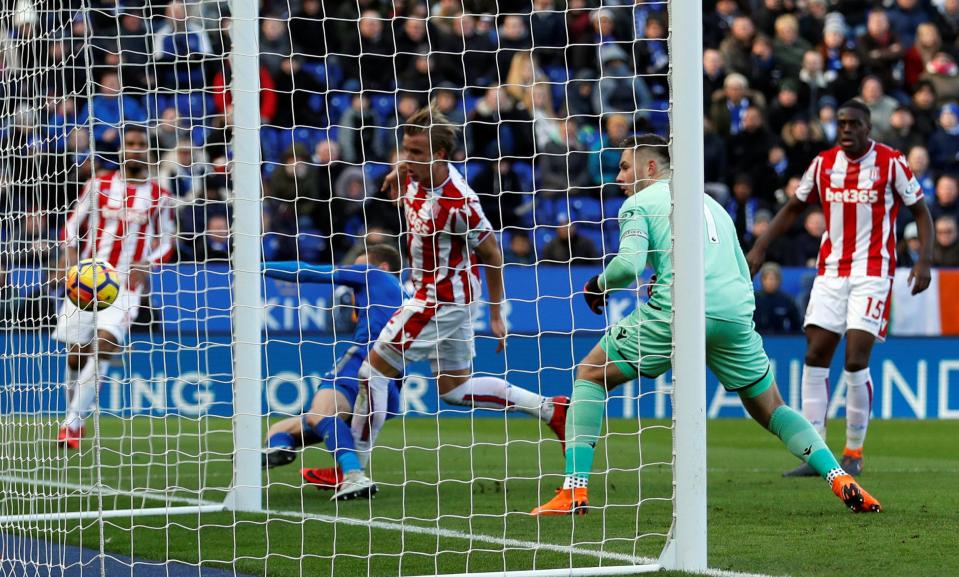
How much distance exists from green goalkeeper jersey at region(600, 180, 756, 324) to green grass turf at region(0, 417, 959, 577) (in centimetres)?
Answer: 71

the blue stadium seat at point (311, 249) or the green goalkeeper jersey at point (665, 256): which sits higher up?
the blue stadium seat at point (311, 249)

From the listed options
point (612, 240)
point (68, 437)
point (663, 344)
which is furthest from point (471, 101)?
point (663, 344)

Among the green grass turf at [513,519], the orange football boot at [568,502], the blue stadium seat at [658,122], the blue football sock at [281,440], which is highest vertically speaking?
the blue stadium seat at [658,122]

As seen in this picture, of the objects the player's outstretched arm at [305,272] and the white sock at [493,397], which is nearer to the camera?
the player's outstretched arm at [305,272]

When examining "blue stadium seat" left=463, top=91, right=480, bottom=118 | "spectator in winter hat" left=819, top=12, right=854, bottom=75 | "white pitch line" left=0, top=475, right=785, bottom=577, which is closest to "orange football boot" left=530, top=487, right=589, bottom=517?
"white pitch line" left=0, top=475, right=785, bottom=577

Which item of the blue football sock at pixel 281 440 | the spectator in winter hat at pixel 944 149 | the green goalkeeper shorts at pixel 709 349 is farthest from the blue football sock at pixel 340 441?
the spectator in winter hat at pixel 944 149

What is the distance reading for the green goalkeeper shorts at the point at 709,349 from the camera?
6090 millimetres

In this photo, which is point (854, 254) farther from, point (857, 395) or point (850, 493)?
point (850, 493)

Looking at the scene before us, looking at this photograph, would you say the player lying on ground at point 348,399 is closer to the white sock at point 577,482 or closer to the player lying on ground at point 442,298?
the player lying on ground at point 442,298

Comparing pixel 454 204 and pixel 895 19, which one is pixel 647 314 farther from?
pixel 895 19

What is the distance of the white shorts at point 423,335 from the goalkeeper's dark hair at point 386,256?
323 mm

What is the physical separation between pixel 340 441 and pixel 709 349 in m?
2.31

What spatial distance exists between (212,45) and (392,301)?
8629 mm

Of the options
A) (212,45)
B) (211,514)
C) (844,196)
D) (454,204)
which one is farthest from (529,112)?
(211,514)
